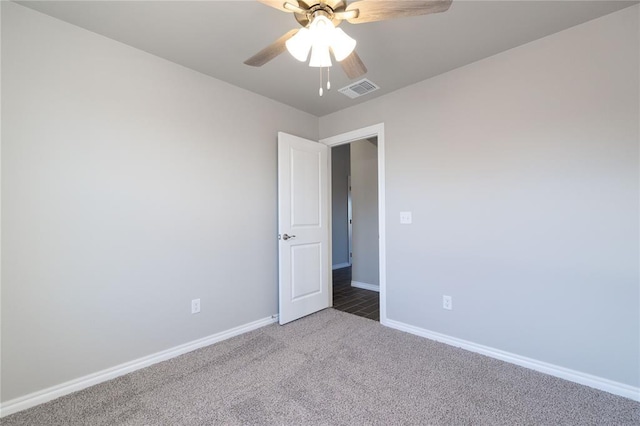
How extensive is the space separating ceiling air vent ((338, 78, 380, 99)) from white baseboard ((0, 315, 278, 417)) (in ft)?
8.51

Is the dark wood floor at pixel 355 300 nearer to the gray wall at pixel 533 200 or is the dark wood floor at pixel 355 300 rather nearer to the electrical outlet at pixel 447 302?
the gray wall at pixel 533 200

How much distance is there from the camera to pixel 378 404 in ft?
5.45

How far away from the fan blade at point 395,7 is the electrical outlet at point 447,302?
7.15 feet

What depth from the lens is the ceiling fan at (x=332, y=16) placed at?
4.12ft

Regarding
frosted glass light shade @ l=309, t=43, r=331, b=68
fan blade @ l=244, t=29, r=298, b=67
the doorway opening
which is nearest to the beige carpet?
the doorway opening

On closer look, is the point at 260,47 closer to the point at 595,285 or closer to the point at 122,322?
the point at 122,322

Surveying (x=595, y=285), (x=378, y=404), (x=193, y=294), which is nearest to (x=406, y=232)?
(x=595, y=285)

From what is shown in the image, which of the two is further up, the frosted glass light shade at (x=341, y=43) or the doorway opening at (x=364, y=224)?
the frosted glass light shade at (x=341, y=43)

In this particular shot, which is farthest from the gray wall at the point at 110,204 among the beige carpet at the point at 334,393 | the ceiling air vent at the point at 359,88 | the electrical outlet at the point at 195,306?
the ceiling air vent at the point at 359,88

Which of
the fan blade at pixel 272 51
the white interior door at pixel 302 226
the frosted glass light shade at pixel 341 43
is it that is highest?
the fan blade at pixel 272 51

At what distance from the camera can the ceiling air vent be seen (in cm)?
264

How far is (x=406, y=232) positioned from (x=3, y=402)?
121 inches

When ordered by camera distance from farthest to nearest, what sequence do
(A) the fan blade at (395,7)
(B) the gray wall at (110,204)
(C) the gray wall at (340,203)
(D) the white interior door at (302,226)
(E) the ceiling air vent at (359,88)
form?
(C) the gray wall at (340,203)
(D) the white interior door at (302,226)
(E) the ceiling air vent at (359,88)
(B) the gray wall at (110,204)
(A) the fan blade at (395,7)

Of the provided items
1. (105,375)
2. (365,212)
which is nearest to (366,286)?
(365,212)
